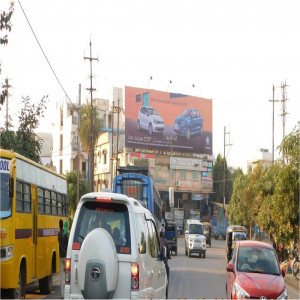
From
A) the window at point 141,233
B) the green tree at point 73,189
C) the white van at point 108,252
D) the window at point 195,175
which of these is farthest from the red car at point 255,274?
the window at point 195,175

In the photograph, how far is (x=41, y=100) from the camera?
28062 mm

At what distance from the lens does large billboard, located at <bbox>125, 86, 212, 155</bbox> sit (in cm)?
8250

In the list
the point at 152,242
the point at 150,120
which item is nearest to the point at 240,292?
the point at 152,242

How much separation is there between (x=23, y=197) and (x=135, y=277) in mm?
5377

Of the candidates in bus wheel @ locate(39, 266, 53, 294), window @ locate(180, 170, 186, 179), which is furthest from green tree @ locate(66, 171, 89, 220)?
window @ locate(180, 170, 186, 179)

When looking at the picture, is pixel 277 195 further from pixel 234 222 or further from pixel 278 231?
pixel 234 222

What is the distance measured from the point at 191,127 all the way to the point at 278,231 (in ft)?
195

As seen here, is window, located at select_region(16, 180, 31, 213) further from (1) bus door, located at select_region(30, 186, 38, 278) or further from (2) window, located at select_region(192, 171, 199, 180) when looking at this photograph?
(2) window, located at select_region(192, 171, 199, 180)

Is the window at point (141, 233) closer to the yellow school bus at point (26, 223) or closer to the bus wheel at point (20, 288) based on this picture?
the yellow school bus at point (26, 223)

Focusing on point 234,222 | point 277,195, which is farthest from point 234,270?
point 234,222

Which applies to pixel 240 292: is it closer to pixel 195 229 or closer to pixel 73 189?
pixel 195 229

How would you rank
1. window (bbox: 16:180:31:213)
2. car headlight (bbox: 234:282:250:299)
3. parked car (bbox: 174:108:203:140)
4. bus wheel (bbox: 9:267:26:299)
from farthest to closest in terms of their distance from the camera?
parked car (bbox: 174:108:203:140) < window (bbox: 16:180:31:213) < car headlight (bbox: 234:282:250:299) < bus wheel (bbox: 9:267:26:299)

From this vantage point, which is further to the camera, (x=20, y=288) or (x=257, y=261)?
(x=257, y=261)

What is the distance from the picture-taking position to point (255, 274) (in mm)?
14539
